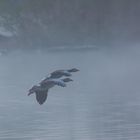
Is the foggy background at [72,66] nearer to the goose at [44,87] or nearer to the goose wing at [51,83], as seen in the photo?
the goose at [44,87]

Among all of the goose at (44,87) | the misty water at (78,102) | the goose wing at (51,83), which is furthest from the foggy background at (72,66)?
the goose wing at (51,83)

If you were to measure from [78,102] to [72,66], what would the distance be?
515cm

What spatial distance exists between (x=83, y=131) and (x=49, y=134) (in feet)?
1.08

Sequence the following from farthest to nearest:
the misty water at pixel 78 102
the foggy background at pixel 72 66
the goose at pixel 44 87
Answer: the foggy background at pixel 72 66
the misty water at pixel 78 102
the goose at pixel 44 87

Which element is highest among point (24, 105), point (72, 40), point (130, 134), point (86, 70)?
point (72, 40)

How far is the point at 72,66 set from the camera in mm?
18234

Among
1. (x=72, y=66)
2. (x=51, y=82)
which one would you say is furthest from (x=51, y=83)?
(x=72, y=66)

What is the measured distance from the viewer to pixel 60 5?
19.5 m

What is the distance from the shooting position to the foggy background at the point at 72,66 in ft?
36.4

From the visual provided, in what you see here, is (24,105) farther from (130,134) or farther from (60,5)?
(60,5)

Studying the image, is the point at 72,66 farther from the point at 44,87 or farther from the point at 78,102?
the point at 44,87

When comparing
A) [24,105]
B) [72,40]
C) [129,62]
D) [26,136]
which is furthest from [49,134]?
[72,40]

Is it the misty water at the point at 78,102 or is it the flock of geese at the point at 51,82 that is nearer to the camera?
the flock of geese at the point at 51,82

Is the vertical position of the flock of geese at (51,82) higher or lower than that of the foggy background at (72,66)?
lower
